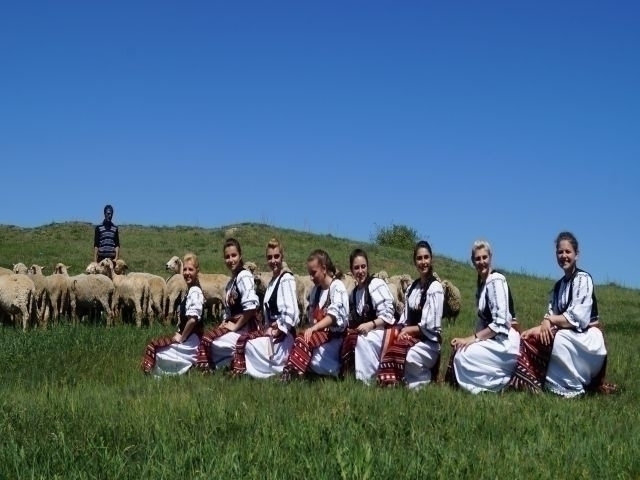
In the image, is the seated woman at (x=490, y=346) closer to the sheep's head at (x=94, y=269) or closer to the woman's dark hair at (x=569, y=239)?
the woman's dark hair at (x=569, y=239)

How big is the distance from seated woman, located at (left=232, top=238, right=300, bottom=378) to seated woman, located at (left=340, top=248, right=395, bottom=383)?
749mm

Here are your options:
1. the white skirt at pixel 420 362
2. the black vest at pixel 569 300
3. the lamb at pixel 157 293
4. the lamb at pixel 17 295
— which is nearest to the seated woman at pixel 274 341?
the white skirt at pixel 420 362

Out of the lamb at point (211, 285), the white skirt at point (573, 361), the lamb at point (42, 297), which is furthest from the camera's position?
the lamb at point (211, 285)

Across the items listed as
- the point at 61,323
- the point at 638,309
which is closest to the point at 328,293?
the point at 61,323

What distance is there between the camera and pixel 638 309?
80.0 ft

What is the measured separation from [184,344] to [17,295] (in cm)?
573

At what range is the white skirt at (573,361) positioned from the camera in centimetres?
909

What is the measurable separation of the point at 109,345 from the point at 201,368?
8.53 feet

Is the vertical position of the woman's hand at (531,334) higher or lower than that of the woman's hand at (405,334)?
higher

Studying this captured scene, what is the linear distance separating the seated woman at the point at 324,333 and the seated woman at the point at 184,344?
1487mm

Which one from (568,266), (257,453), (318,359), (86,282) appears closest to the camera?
(257,453)

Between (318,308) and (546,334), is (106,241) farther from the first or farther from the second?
(546,334)

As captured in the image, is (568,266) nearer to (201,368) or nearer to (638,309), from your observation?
(201,368)

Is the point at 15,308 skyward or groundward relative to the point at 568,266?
groundward
